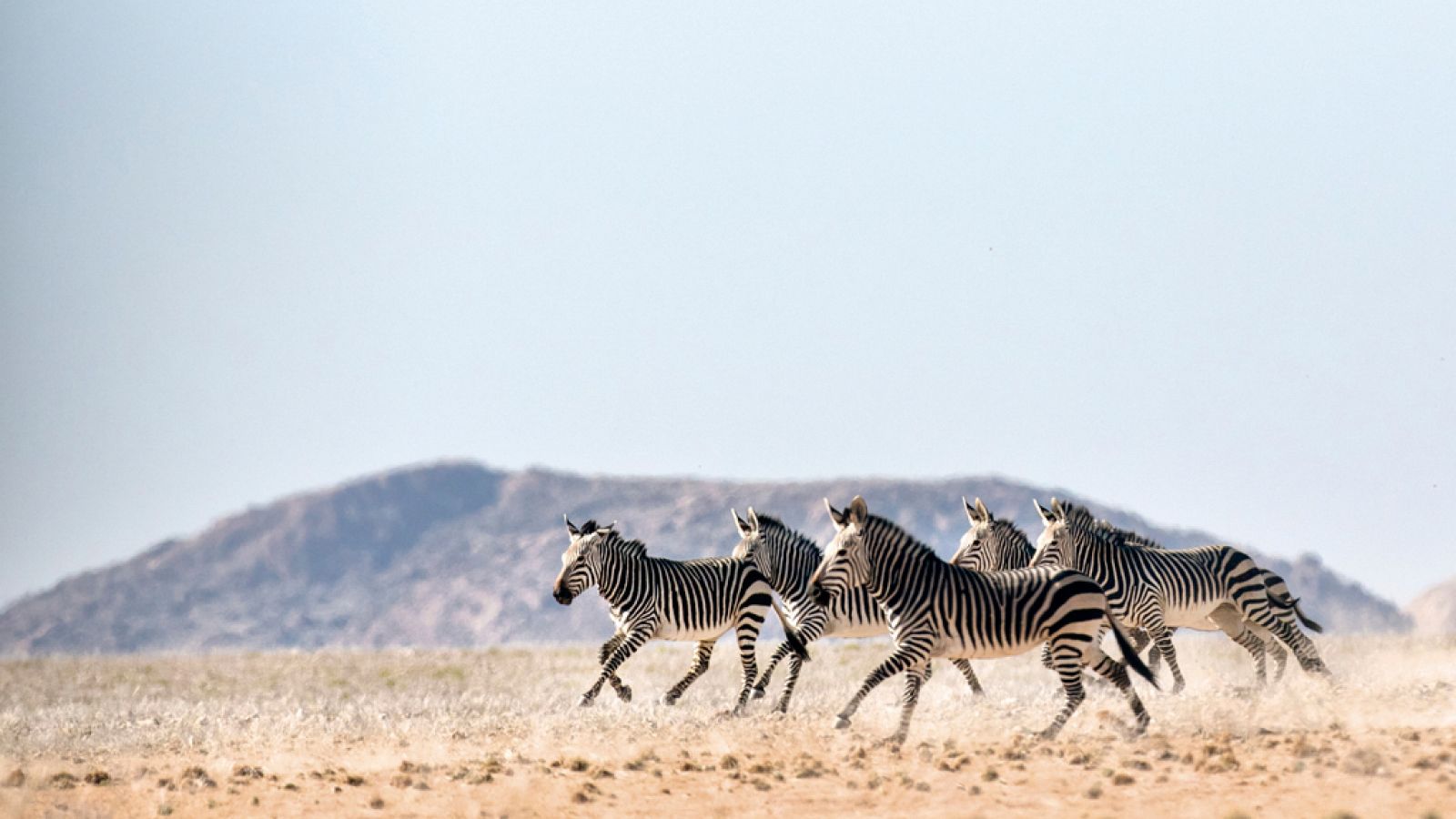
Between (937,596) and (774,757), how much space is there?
2.15 m

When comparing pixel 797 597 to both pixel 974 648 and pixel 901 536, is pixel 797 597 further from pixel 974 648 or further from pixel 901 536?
pixel 974 648

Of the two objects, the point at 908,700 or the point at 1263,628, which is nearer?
the point at 908,700

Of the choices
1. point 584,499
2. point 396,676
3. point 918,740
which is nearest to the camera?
point 918,740

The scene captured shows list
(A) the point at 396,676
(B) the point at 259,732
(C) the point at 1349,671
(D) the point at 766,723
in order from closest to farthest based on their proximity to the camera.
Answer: (D) the point at 766,723 → (B) the point at 259,732 → (C) the point at 1349,671 → (A) the point at 396,676

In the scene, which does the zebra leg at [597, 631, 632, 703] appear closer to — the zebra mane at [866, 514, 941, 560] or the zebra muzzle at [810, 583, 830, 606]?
the zebra muzzle at [810, 583, 830, 606]

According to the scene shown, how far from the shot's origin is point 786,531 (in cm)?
2033

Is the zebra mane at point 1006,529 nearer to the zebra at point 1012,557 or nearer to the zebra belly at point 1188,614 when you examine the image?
the zebra at point 1012,557

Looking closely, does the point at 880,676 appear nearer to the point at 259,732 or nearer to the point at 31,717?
the point at 259,732

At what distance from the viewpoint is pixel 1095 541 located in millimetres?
19078

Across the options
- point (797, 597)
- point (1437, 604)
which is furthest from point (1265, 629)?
point (1437, 604)

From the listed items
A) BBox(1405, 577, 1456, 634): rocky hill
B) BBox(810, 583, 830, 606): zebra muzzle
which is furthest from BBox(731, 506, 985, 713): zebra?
BBox(1405, 577, 1456, 634): rocky hill

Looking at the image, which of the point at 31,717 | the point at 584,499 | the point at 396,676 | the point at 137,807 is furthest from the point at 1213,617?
the point at 584,499

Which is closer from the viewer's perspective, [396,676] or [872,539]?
→ [872,539]

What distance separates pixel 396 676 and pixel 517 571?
14481 centimetres
